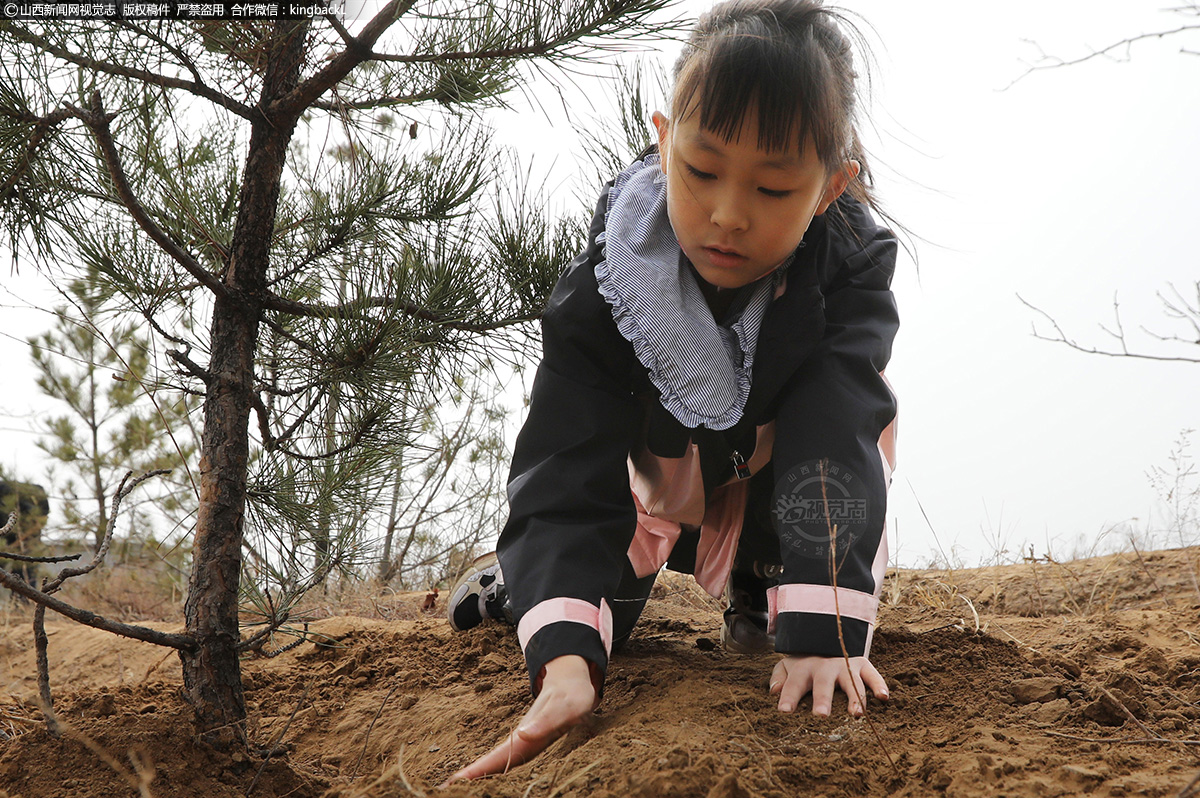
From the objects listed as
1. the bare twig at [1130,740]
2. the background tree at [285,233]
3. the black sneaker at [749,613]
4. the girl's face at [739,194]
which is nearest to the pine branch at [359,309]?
the background tree at [285,233]

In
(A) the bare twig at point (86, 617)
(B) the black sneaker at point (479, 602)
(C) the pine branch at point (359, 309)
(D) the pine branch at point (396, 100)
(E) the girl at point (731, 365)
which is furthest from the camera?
(B) the black sneaker at point (479, 602)

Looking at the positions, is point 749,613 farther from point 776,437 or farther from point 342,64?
point 342,64

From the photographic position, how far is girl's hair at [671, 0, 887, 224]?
1.03 meters

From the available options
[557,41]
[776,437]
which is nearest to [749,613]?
[776,437]

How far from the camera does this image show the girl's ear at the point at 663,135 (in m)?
1.18

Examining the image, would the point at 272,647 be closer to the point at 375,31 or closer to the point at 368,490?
the point at 368,490

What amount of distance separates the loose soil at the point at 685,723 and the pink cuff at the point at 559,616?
117mm

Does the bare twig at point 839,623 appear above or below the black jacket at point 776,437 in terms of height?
below

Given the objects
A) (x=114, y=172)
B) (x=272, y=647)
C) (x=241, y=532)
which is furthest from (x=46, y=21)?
(x=272, y=647)

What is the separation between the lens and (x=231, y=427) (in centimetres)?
123

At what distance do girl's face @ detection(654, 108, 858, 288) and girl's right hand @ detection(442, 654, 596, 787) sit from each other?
56 cm

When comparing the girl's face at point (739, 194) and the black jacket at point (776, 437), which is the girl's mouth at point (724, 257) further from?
the black jacket at point (776, 437)

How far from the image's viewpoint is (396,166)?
1.67 meters

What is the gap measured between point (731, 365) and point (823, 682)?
43 cm
